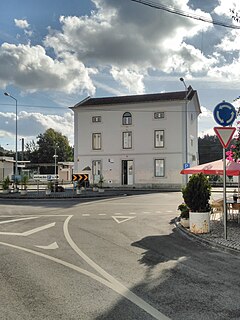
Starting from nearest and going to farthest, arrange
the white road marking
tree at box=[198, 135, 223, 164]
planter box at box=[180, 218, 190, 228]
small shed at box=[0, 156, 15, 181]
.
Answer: the white road marking, planter box at box=[180, 218, 190, 228], small shed at box=[0, 156, 15, 181], tree at box=[198, 135, 223, 164]

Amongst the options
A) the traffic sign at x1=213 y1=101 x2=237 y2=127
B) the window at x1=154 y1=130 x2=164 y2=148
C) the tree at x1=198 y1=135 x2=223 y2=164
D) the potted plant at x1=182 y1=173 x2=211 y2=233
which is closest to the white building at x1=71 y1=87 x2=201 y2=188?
the window at x1=154 y1=130 x2=164 y2=148

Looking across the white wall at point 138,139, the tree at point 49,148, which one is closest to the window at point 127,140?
the white wall at point 138,139

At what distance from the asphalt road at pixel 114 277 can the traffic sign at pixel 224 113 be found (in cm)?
332

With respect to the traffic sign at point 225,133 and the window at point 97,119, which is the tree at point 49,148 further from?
the traffic sign at point 225,133

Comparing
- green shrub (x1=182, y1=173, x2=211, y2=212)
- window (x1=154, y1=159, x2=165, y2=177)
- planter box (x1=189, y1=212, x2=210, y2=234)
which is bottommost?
planter box (x1=189, y1=212, x2=210, y2=234)

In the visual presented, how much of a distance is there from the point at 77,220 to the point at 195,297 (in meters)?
9.14

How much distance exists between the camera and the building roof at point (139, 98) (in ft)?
132

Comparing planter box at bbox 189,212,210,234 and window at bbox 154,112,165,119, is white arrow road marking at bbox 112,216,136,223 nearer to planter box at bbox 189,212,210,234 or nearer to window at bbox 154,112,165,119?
planter box at bbox 189,212,210,234

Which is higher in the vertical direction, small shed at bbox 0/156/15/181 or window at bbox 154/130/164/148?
window at bbox 154/130/164/148

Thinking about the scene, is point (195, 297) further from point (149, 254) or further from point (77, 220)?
point (77, 220)

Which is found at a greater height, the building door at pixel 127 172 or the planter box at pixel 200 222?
the building door at pixel 127 172

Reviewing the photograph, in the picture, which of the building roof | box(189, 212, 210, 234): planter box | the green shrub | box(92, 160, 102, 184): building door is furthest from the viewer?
box(92, 160, 102, 184): building door

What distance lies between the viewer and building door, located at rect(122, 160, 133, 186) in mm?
41094

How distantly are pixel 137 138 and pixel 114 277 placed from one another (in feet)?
115
